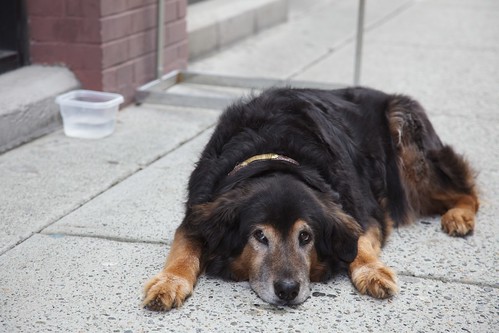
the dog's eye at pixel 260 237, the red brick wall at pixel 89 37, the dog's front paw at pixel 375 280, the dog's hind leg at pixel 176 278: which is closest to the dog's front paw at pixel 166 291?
the dog's hind leg at pixel 176 278

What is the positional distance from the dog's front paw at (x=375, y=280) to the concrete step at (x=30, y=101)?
2.93m

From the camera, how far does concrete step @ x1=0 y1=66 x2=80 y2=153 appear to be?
5852mm

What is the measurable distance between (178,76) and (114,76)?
110 cm

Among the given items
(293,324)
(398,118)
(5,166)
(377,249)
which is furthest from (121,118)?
(293,324)

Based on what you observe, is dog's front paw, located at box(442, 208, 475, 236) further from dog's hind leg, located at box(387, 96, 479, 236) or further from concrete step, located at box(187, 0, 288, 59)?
concrete step, located at box(187, 0, 288, 59)

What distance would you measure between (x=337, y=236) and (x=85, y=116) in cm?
288

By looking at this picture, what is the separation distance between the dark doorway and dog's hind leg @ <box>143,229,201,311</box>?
118 inches

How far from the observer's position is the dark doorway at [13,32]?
21.1ft

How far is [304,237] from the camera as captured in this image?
383 cm

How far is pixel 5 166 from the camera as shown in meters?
5.53

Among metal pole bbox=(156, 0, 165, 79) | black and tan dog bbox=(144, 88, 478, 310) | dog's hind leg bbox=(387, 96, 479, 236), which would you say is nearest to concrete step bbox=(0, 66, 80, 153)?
metal pole bbox=(156, 0, 165, 79)

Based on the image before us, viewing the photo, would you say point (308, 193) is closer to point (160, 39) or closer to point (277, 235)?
point (277, 235)

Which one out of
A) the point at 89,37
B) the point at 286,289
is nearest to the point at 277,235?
the point at 286,289

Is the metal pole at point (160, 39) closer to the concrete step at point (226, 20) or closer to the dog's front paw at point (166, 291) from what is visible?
Result: the concrete step at point (226, 20)
